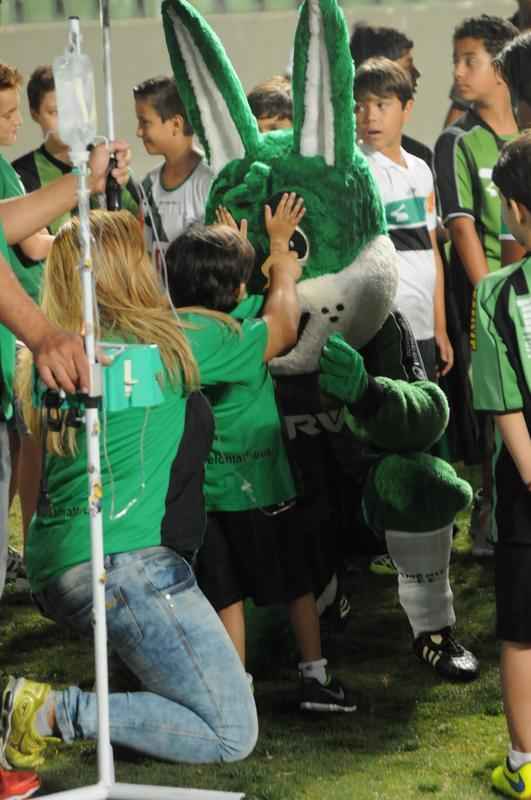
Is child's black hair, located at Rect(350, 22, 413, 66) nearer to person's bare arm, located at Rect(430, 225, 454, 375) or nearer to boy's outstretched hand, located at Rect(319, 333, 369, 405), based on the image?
person's bare arm, located at Rect(430, 225, 454, 375)

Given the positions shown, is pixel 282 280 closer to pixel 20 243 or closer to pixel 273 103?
pixel 20 243

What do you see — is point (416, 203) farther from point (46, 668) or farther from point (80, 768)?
point (80, 768)

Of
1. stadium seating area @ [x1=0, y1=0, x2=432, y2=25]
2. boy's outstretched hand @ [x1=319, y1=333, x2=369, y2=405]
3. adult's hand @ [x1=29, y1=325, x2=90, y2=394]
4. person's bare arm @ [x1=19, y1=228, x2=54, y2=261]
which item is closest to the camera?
adult's hand @ [x1=29, y1=325, x2=90, y2=394]

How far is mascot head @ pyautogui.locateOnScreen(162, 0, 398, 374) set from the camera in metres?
3.65

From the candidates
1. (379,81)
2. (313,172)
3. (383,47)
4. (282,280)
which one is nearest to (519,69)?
(379,81)

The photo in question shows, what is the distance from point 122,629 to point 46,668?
1.05 m

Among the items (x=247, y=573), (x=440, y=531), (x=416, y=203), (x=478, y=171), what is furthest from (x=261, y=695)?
(x=478, y=171)

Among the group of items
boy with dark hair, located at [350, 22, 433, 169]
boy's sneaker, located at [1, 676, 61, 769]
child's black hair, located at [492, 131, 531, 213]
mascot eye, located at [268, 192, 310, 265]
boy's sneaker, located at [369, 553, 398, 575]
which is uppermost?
child's black hair, located at [492, 131, 531, 213]

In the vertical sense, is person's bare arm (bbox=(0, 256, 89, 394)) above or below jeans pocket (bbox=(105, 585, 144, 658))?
above

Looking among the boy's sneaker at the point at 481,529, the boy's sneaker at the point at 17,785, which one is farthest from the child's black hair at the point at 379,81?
the boy's sneaker at the point at 17,785

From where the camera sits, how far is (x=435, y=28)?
6848 millimetres

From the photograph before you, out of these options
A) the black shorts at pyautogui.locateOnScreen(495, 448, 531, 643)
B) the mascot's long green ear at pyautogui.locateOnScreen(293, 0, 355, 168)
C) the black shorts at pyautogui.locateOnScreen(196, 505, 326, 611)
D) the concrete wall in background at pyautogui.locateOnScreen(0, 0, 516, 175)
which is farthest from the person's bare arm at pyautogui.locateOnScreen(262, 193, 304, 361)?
the concrete wall in background at pyautogui.locateOnScreen(0, 0, 516, 175)

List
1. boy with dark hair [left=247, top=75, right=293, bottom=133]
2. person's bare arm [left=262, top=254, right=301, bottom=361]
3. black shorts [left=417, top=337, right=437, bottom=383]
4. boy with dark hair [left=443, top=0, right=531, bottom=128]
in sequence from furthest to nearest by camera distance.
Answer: boy with dark hair [left=443, top=0, right=531, bottom=128], boy with dark hair [left=247, top=75, right=293, bottom=133], black shorts [left=417, top=337, right=437, bottom=383], person's bare arm [left=262, top=254, right=301, bottom=361]

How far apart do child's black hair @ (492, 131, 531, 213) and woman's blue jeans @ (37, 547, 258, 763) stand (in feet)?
3.22
